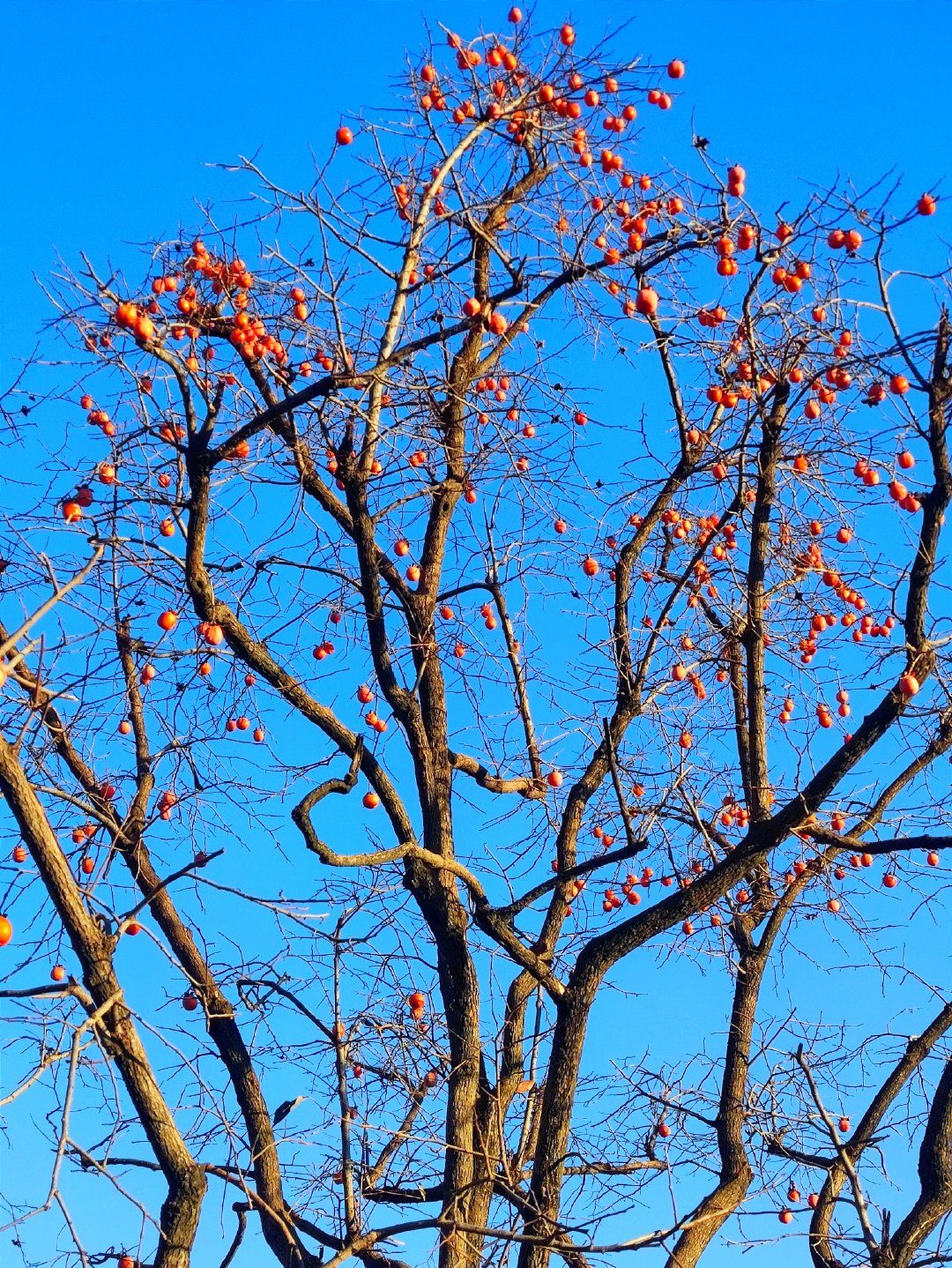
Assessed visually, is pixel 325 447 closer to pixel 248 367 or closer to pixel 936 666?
pixel 248 367

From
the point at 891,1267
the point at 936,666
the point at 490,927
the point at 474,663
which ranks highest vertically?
the point at 474,663

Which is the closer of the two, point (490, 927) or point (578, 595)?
point (490, 927)

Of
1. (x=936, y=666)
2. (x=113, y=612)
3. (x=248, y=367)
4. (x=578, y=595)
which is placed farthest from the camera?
(x=578, y=595)

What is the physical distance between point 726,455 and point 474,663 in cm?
146

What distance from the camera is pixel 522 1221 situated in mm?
4949

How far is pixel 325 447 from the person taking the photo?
16.7ft

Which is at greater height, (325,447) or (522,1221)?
(325,447)

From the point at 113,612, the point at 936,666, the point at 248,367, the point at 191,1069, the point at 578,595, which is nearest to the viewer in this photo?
the point at 191,1069

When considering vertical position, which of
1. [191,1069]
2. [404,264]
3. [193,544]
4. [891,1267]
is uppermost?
[404,264]

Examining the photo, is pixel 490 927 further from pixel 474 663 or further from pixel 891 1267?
pixel 891 1267

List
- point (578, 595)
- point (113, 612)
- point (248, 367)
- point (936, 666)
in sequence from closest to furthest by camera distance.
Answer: point (936, 666)
point (248, 367)
point (113, 612)
point (578, 595)

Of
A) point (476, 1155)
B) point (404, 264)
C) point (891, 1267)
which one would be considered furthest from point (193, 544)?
point (891, 1267)

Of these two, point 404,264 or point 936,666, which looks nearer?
point 936,666

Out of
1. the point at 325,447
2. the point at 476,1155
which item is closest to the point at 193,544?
the point at 325,447
